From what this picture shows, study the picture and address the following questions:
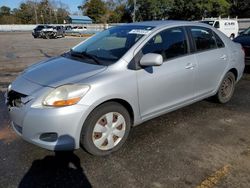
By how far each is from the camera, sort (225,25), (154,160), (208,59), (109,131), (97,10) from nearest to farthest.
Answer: (154,160), (109,131), (208,59), (225,25), (97,10)

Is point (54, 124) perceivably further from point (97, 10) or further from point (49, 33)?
point (97, 10)

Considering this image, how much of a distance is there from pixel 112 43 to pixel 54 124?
1774mm

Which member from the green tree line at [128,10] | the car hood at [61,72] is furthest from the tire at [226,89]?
the green tree line at [128,10]

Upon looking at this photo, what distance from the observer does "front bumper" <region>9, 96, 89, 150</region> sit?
3.28 meters

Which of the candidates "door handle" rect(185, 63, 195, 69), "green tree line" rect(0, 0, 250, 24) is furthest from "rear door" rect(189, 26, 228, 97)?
"green tree line" rect(0, 0, 250, 24)

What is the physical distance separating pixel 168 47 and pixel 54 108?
200 centimetres

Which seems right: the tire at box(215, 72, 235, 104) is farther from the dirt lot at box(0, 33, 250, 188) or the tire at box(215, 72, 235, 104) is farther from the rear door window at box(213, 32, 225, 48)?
the dirt lot at box(0, 33, 250, 188)

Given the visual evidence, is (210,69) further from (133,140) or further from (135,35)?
(133,140)

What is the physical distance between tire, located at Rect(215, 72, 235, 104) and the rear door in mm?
275

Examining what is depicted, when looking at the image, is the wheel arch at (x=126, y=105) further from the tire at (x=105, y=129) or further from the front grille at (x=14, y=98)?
the front grille at (x=14, y=98)

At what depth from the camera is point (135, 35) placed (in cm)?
431

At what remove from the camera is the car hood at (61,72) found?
3.55 meters

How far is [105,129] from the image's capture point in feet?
12.0

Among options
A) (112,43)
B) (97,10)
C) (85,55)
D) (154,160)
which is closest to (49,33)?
(112,43)
